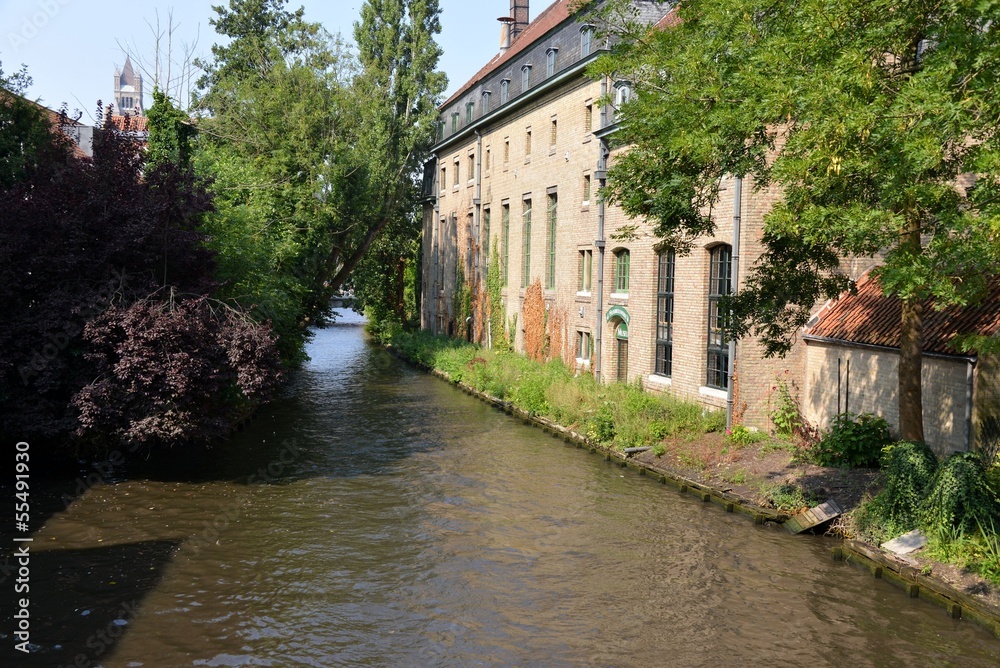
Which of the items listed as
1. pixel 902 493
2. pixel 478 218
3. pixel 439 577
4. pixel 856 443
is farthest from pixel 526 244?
pixel 439 577

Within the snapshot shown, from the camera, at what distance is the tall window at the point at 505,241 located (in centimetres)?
3462

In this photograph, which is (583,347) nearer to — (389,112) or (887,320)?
(887,320)

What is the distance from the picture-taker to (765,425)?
1806 cm

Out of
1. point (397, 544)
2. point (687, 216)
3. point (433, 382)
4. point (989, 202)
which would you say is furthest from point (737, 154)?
point (433, 382)

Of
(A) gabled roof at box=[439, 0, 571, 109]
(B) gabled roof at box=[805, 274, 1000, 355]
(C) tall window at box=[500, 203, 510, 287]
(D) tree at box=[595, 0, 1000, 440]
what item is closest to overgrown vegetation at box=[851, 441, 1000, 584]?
(D) tree at box=[595, 0, 1000, 440]

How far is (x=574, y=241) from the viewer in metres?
27.5

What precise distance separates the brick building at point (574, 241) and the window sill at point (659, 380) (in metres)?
0.07

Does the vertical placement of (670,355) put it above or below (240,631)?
above

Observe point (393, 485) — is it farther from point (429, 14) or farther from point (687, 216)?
point (429, 14)

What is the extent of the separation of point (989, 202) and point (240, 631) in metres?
9.13

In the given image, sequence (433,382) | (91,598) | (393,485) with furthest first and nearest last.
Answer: (433,382), (393,485), (91,598)

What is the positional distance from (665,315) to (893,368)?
747 centimetres

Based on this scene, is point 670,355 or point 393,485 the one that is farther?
point 670,355

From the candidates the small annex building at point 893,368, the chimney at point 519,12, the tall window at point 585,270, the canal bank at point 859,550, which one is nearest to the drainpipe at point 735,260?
the small annex building at point 893,368
